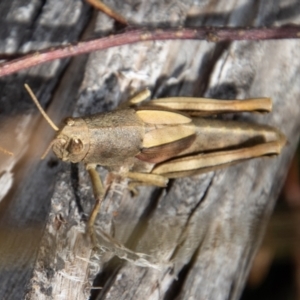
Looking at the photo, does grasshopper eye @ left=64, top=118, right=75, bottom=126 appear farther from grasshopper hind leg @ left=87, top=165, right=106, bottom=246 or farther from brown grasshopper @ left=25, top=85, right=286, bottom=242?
grasshopper hind leg @ left=87, top=165, right=106, bottom=246

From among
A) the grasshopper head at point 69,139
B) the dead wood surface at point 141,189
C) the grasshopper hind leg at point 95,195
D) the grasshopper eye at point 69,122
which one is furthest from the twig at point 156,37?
the grasshopper hind leg at point 95,195

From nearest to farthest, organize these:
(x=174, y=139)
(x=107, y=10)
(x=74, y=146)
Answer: (x=74, y=146) → (x=174, y=139) → (x=107, y=10)

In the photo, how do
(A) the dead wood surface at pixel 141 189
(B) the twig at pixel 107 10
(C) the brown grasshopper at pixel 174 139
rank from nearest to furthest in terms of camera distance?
(A) the dead wood surface at pixel 141 189 < (C) the brown grasshopper at pixel 174 139 < (B) the twig at pixel 107 10

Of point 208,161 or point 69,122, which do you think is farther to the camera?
point 208,161

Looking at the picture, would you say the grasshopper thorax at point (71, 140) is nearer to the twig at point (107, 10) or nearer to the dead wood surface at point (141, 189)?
the dead wood surface at point (141, 189)

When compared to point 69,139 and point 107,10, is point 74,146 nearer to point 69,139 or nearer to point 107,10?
point 69,139

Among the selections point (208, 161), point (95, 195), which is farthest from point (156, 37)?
point (95, 195)
